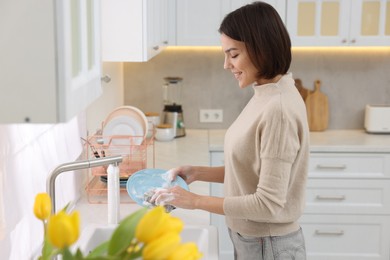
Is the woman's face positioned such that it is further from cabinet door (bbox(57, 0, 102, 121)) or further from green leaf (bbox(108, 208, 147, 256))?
green leaf (bbox(108, 208, 147, 256))

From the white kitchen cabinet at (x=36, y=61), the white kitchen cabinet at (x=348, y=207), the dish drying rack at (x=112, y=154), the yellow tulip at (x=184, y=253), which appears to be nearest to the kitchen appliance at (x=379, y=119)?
the white kitchen cabinet at (x=348, y=207)

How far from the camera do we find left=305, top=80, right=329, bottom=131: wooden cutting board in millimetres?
3889

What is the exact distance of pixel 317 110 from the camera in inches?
153

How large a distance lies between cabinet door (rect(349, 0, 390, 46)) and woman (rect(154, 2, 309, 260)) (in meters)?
1.81

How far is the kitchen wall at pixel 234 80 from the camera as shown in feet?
13.0

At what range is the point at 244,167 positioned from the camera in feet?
6.31

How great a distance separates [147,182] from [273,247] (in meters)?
0.51

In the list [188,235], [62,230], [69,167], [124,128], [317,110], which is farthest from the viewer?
[317,110]

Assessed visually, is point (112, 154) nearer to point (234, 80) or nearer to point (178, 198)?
point (178, 198)

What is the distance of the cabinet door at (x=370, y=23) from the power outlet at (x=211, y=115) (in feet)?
3.18

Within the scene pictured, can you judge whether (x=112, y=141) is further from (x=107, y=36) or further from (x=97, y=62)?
(x=97, y=62)

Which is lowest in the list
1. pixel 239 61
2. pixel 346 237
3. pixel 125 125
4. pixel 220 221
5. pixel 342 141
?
pixel 346 237

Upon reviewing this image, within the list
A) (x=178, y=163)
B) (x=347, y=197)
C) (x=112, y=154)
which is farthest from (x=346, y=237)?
(x=112, y=154)

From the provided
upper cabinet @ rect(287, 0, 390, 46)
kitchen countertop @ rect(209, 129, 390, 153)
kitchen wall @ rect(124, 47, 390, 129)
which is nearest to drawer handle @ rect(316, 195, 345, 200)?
kitchen countertop @ rect(209, 129, 390, 153)
